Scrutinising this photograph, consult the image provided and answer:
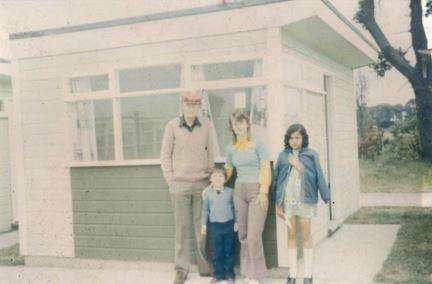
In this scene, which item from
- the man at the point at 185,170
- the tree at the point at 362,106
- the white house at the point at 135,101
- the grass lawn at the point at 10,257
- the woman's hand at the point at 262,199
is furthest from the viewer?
the tree at the point at 362,106

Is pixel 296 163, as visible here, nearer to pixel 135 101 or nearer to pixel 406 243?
pixel 135 101

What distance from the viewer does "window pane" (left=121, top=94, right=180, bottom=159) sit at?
714 centimetres

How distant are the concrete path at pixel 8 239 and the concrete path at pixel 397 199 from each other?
7.32 meters

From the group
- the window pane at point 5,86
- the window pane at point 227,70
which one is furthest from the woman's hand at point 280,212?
the window pane at point 5,86

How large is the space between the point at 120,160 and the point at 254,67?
7.09ft

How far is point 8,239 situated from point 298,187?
6138 mm

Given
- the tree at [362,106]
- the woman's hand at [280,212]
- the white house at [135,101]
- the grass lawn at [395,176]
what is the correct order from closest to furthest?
1. the woman's hand at [280,212]
2. the white house at [135,101]
3. the grass lawn at [395,176]
4. the tree at [362,106]

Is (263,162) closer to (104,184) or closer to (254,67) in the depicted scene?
(254,67)

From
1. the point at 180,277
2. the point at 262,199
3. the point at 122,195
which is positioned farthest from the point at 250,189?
the point at 122,195

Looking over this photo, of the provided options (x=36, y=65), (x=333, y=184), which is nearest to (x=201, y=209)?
(x=36, y=65)

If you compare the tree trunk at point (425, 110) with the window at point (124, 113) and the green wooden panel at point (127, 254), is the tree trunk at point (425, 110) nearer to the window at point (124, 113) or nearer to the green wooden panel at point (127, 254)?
the window at point (124, 113)

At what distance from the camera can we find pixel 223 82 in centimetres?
671

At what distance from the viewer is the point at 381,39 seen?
43.6 ft

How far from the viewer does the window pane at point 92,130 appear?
7.52 m
